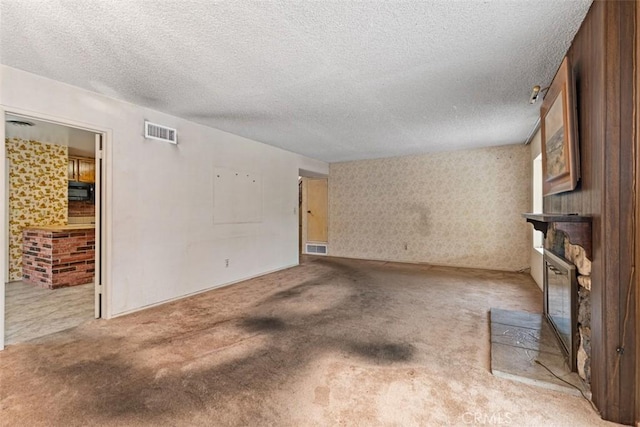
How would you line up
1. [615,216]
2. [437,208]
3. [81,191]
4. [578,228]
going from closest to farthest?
[615,216], [578,228], [81,191], [437,208]

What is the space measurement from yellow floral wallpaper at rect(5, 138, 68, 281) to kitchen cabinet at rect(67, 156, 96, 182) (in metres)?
0.31

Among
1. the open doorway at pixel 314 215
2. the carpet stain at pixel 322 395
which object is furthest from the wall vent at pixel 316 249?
the carpet stain at pixel 322 395

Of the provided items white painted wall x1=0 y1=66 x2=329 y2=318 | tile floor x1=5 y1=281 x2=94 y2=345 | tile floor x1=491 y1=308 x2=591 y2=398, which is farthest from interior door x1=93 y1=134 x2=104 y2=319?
tile floor x1=491 y1=308 x2=591 y2=398

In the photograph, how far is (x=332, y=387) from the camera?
6.17ft

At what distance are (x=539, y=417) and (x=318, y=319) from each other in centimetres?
192

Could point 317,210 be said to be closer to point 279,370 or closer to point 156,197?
point 156,197

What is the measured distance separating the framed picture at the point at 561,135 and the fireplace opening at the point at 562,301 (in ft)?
2.06

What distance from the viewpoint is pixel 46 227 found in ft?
15.1

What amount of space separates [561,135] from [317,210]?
6.06 meters

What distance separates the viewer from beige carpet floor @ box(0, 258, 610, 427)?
5.34 ft

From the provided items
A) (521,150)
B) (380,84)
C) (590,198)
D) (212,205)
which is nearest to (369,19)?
(380,84)

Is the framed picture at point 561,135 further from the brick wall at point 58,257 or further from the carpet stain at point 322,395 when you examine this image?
the brick wall at point 58,257

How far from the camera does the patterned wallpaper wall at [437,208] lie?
18.1 feet

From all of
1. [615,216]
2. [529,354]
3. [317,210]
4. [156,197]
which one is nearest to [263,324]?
[156,197]
